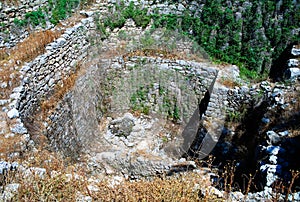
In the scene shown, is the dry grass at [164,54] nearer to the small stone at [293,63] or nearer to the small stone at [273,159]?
the small stone at [293,63]

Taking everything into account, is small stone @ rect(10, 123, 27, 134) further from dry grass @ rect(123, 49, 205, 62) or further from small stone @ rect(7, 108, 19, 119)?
dry grass @ rect(123, 49, 205, 62)

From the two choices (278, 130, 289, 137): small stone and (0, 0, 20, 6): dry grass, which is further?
(0, 0, 20, 6): dry grass

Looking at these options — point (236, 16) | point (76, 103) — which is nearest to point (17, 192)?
point (76, 103)

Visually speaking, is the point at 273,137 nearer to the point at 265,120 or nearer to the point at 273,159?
the point at 273,159

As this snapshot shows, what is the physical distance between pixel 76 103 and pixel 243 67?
5018mm

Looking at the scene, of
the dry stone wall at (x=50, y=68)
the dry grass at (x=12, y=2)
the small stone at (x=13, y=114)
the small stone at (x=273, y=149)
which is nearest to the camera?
the small stone at (x=273, y=149)

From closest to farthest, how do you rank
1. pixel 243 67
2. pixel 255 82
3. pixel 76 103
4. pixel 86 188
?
pixel 86 188
pixel 76 103
pixel 255 82
pixel 243 67

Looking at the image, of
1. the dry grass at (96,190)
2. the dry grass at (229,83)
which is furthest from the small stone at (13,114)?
the dry grass at (229,83)

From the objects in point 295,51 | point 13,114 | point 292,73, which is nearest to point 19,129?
point 13,114

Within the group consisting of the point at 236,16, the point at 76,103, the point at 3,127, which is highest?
the point at 236,16

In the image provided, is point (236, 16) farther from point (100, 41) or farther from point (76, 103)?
point (76, 103)

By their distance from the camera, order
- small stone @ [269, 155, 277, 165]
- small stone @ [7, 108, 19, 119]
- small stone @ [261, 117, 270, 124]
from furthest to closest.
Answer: small stone @ [261, 117, 270, 124]
small stone @ [7, 108, 19, 119]
small stone @ [269, 155, 277, 165]

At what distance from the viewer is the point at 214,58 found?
9930mm

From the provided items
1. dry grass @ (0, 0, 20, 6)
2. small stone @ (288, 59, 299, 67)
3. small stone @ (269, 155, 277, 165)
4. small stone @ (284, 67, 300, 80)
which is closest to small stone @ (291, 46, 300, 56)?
small stone @ (288, 59, 299, 67)
